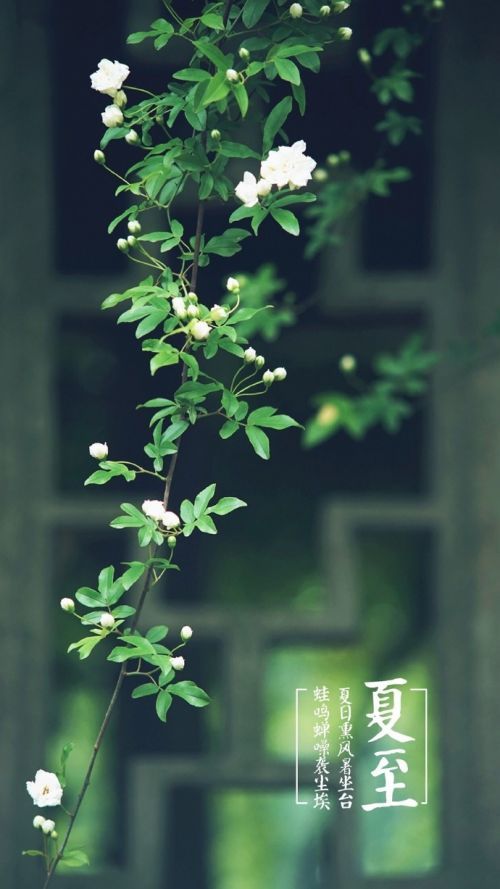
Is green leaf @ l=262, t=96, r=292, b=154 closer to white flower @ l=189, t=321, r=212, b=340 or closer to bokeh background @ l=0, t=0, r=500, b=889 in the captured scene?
white flower @ l=189, t=321, r=212, b=340

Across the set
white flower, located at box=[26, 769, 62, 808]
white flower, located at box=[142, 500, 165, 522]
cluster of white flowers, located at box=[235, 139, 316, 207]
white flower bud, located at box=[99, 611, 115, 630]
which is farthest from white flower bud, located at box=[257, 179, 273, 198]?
white flower, located at box=[26, 769, 62, 808]

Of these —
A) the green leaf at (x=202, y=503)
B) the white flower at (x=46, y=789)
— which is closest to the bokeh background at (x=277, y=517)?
the white flower at (x=46, y=789)

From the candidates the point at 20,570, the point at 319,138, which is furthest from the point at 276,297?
the point at 20,570

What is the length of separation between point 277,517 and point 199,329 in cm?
105

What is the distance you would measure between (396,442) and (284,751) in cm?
72

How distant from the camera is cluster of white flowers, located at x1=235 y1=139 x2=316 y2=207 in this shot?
137 cm

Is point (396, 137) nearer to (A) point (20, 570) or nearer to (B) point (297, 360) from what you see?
(B) point (297, 360)

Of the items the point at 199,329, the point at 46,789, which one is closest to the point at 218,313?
the point at 199,329

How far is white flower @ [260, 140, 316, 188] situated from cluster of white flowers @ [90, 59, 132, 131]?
0.63ft

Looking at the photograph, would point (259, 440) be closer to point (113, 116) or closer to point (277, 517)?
point (113, 116)

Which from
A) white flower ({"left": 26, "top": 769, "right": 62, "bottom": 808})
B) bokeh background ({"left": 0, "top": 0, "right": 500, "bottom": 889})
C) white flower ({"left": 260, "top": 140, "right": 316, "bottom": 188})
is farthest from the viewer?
bokeh background ({"left": 0, "top": 0, "right": 500, "bottom": 889})

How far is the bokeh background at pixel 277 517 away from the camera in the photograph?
2.21 meters

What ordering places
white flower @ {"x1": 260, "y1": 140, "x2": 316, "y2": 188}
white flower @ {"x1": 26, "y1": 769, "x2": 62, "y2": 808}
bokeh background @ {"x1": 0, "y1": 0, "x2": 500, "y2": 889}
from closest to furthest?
white flower @ {"x1": 260, "y1": 140, "x2": 316, "y2": 188}
white flower @ {"x1": 26, "y1": 769, "x2": 62, "y2": 808}
bokeh background @ {"x1": 0, "y1": 0, "x2": 500, "y2": 889}

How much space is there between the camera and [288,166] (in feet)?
4.51
